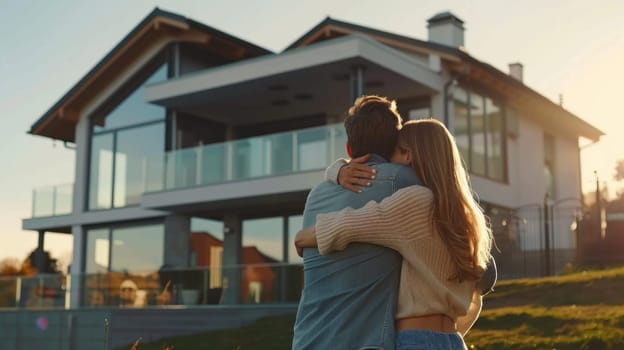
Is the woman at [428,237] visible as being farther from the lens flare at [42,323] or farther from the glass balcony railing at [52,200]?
the glass balcony railing at [52,200]

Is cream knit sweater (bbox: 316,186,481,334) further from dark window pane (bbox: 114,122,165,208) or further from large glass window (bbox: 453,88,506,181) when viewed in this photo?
dark window pane (bbox: 114,122,165,208)

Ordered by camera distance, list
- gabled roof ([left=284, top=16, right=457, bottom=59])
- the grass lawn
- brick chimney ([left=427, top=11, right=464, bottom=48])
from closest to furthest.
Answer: the grass lawn → gabled roof ([left=284, top=16, right=457, bottom=59]) → brick chimney ([left=427, top=11, right=464, bottom=48])

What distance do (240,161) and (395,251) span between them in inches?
635

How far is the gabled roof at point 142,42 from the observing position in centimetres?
2155

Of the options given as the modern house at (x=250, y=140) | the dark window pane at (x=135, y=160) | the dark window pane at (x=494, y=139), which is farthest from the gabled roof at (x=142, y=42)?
the dark window pane at (x=494, y=139)

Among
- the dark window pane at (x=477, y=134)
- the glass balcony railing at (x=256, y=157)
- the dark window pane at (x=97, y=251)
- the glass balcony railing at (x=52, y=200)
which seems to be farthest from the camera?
the glass balcony railing at (x=52, y=200)

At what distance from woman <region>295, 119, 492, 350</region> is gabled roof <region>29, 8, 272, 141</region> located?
18942 mm

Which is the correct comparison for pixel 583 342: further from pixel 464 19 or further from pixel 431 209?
pixel 464 19

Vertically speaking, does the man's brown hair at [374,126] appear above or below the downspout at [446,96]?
below

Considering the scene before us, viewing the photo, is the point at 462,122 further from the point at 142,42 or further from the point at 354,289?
the point at 354,289

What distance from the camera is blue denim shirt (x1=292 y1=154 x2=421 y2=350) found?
8.84ft

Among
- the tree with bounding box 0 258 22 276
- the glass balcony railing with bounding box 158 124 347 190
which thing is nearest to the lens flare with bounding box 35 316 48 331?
the glass balcony railing with bounding box 158 124 347 190

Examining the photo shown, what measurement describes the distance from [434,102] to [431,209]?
54.6 feet

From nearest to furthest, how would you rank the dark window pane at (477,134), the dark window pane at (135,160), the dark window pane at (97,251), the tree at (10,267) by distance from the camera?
the dark window pane at (477,134)
the dark window pane at (135,160)
the dark window pane at (97,251)
the tree at (10,267)
